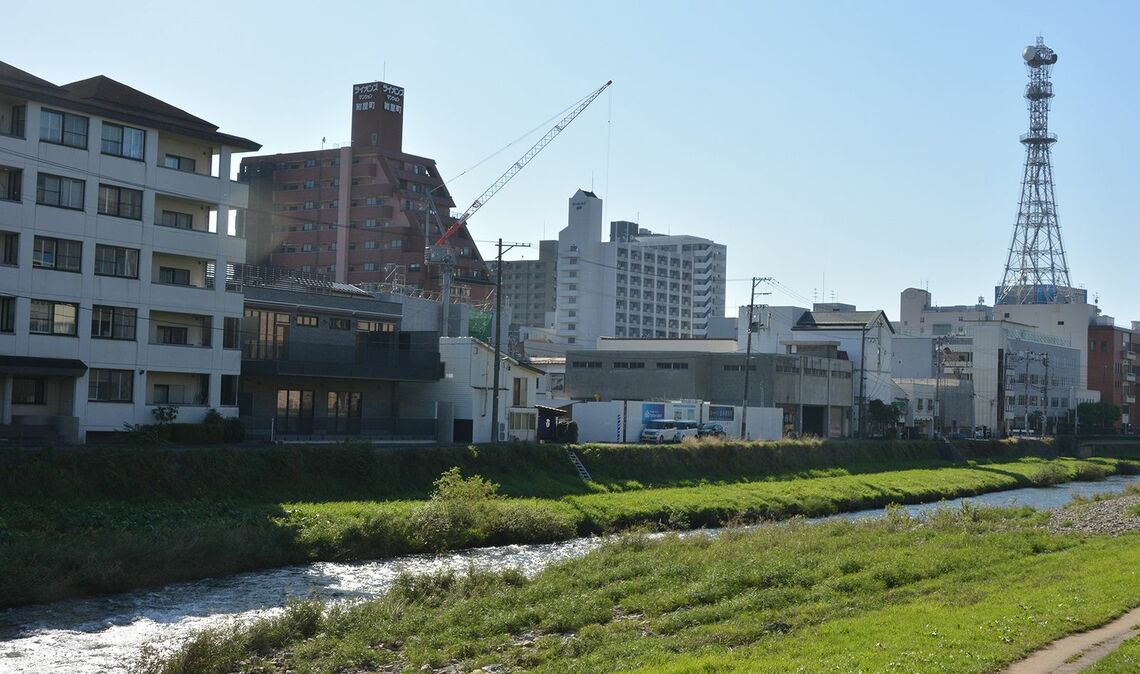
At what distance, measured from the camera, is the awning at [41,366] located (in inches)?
1805

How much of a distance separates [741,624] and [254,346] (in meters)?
41.5

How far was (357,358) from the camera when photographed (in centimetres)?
6191

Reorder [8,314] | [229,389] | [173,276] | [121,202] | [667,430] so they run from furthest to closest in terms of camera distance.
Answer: [667,430] → [229,389] → [173,276] → [121,202] → [8,314]

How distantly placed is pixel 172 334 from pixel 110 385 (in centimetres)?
478

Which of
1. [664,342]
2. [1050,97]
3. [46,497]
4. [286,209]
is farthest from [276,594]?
[1050,97]

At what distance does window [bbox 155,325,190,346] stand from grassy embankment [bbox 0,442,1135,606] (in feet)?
38.7

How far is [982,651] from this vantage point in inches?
699

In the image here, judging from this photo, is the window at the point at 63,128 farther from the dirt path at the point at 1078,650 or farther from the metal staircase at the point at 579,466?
the dirt path at the point at 1078,650

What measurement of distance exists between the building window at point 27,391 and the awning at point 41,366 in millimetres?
692

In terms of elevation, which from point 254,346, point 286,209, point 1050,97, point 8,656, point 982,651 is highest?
point 1050,97

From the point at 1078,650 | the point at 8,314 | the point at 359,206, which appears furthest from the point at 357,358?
the point at 359,206

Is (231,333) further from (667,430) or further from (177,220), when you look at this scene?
(667,430)

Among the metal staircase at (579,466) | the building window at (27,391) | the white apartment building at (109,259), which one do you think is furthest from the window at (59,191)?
the metal staircase at (579,466)

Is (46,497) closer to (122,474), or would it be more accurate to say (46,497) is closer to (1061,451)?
(122,474)
